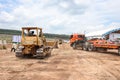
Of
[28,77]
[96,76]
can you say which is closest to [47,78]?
[28,77]

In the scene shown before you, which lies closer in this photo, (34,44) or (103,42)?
(34,44)

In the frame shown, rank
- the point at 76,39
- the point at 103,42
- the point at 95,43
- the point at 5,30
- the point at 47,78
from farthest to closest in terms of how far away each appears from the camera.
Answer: the point at 5,30 < the point at 76,39 < the point at 95,43 < the point at 103,42 < the point at 47,78

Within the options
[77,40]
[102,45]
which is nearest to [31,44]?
[102,45]

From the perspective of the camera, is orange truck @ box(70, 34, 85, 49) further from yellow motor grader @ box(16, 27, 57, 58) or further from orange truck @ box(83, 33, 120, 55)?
yellow motor grader @ box(16, 27, 57, 58)

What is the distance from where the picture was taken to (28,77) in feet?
36.0

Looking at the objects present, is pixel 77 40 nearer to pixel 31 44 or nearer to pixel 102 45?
pixel 102 45

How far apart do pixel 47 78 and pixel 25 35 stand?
10.8 metres

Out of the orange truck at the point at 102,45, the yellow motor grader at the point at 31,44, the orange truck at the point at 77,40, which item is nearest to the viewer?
the yellow motor grader at the point at 31,44

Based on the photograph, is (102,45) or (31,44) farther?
(102,45)

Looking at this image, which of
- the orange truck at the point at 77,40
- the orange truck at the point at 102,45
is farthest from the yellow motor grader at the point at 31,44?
the orange truck at the point at 77,40

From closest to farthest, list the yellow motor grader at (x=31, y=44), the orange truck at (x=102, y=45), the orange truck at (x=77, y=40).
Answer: the yellow motor grader at (x=31, y=44), the orange truck at (x=102, y=45), the orange truck at (x=77, y=40)

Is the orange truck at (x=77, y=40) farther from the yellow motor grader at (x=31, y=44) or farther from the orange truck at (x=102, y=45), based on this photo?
the yellow motor grader at (x=31, y=44)

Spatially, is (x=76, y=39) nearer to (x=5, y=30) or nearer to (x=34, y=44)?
(x=34, y=44)

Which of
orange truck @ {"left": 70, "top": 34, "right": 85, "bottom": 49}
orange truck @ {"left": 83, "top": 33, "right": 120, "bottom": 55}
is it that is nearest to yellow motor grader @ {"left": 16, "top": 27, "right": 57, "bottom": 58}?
orange truck @ {"left": 83, "top": 33, "right": 120, "bottom": 55}
